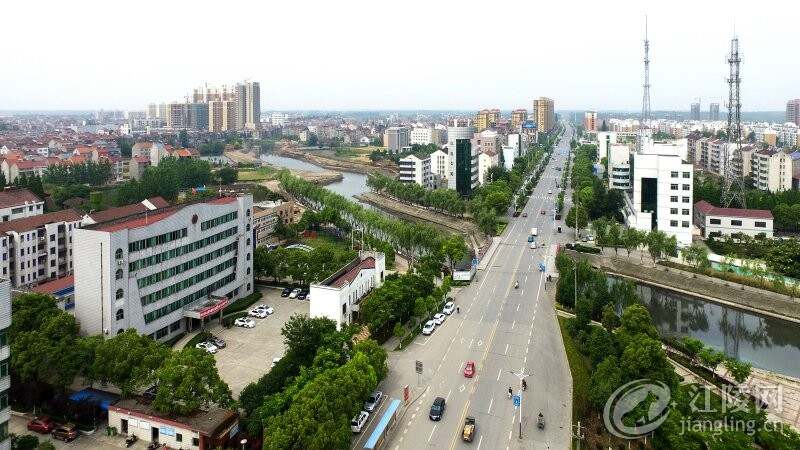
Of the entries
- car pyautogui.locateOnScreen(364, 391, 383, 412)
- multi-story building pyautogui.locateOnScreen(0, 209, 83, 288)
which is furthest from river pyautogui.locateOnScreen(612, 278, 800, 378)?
multi-story building pyautogui.locateOnScreen(0, 209, 83, 288)

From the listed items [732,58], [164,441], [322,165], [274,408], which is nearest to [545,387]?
[274,408]

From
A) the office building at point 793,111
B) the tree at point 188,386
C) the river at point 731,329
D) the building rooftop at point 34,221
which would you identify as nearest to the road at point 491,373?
the tree at point 188,386

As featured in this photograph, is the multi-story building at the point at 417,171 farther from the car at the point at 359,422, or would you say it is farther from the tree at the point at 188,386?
the tree at the point at 188,386

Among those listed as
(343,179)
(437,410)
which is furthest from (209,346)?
(343,179)

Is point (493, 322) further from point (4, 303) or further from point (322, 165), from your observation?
point (322, 165)

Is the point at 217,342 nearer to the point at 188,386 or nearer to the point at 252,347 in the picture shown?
the point at 252,347

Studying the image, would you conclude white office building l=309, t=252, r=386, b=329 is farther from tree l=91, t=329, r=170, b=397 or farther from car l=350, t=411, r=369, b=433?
tree l=91, t=329, r=170, b=397
